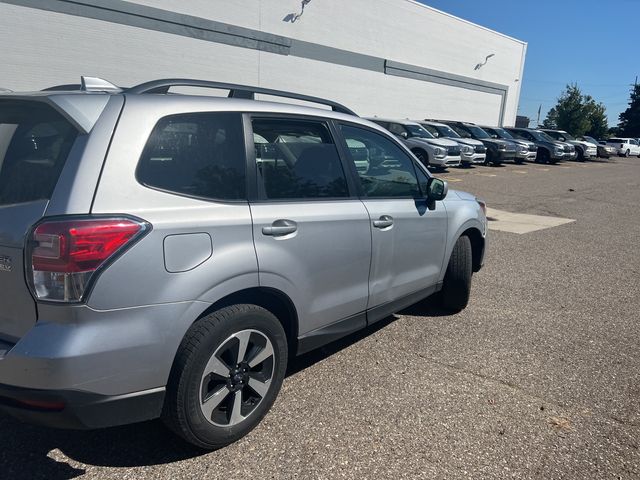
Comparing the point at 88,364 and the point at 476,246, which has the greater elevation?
the point at 88,364

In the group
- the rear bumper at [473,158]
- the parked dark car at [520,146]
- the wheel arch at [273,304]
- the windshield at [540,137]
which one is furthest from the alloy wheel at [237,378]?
the windshield at [540,137]

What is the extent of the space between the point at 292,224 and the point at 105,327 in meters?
1.09

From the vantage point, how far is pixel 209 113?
2602mm

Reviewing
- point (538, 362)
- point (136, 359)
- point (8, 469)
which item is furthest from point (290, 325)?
point (538, 362)

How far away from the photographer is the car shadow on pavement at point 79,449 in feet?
8.04

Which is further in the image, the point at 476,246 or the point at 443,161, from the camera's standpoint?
the point at 443,161

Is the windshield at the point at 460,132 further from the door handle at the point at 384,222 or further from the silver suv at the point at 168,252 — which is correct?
the silver suv at the point at 168,252

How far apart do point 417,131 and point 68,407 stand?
1794 centimetres

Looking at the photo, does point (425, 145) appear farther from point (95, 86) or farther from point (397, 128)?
→ point (95, 86)

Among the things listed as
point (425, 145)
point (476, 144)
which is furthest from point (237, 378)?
point (476, 144)

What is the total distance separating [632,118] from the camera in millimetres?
67562

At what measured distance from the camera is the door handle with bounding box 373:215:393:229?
339cm

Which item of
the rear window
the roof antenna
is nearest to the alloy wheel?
the rear window

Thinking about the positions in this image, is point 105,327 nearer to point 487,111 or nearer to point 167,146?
point 167,146
